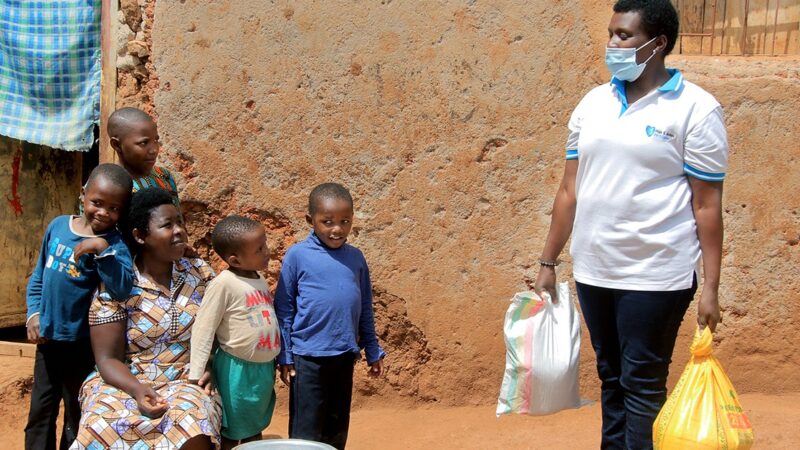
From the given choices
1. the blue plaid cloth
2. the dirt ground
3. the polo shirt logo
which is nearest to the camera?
the polo shirt logo

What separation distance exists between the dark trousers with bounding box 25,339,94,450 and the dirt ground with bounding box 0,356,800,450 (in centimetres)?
107

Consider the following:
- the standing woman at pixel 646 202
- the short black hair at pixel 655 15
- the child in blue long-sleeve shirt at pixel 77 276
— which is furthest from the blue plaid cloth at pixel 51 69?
the short black hair at pixel 655 15

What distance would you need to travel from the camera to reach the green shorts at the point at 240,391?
316 cm

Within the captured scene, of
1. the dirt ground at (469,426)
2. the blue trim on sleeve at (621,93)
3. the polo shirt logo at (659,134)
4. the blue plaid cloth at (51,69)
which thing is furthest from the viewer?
the blue plaid cloth at (51,69)

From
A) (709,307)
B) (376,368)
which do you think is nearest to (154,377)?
(376,368)

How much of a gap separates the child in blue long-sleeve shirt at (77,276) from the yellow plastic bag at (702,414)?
1.83 metres

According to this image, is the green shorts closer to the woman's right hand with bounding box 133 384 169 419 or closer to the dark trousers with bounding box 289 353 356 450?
the dark trousers with bounding box 289 353 356 450

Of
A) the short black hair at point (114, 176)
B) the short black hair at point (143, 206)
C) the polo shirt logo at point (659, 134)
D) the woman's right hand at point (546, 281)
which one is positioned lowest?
the woman's right hand at point (546, 281)

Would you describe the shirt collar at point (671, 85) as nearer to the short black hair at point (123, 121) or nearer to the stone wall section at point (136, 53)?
the short black hair at point (123, 121)

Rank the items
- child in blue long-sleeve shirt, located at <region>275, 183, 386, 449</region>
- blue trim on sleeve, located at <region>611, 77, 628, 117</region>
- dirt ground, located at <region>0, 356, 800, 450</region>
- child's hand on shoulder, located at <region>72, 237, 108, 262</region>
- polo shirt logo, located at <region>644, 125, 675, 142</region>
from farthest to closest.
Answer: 1. dirt ground, located at <region>0, 356, 800, 450</region>
2. child in blue long-sleeve shirt, located at <region>275, 183, 386, 449</region>
3. child's hand on shoulder, located at <region>72, 237, 108, 262</region>
4. blue trim on sleeve, located at <region>611, 77, 628, 117</region>
5. polo shirt logo, located at <region>644, 125, 675, 142</region>

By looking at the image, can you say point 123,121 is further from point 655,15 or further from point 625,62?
point 655,15

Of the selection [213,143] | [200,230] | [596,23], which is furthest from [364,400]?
[596,23]

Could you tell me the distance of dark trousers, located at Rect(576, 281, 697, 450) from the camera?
285 cm

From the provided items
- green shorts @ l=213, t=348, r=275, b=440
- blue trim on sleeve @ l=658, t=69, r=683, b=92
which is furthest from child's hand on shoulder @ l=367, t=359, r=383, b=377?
blue trim on sleeve @ l=658, t=69, r=683, b=92
